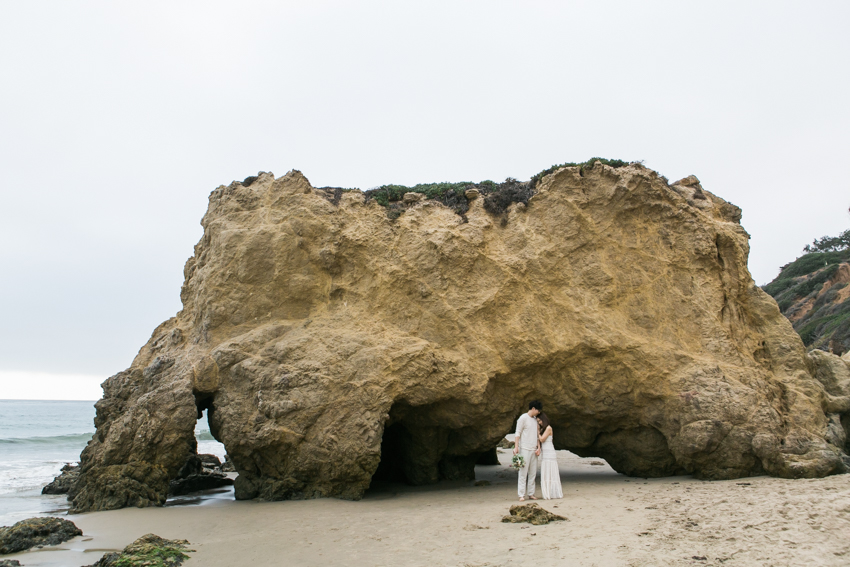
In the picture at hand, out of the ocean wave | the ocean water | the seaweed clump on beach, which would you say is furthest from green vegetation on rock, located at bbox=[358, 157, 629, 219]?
the ocean wave

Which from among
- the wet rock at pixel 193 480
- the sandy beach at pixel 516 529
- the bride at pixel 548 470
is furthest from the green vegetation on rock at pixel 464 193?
the wet rock at pixel 193 480

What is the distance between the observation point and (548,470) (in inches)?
345

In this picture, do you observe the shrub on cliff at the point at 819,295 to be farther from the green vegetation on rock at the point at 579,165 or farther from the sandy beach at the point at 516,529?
the sandy beach at the point at 516,529

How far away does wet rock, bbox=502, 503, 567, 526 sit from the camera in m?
6.93

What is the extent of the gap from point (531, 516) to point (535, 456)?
6.31 ft

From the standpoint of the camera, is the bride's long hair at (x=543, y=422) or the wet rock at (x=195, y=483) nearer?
the bride's long hair at (x=543, y=422)

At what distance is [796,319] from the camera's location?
38.0m

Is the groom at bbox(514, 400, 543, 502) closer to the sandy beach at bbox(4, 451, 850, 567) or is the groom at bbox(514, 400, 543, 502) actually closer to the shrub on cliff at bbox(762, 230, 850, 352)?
the sandy beach at bbox(4, 451, 850, 567)

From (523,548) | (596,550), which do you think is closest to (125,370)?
(523,548)

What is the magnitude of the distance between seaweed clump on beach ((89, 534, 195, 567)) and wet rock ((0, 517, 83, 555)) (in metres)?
1.61

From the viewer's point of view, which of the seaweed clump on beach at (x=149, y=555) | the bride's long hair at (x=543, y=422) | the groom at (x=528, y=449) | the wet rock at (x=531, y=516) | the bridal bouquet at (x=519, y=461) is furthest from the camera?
the bride's long hair at (x=543, y=422)

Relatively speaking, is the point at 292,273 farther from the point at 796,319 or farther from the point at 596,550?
the point at 796,319

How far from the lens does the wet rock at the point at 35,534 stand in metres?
7.05

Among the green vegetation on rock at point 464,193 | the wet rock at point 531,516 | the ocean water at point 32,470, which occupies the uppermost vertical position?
the green vegetation on rock at point 464,193
